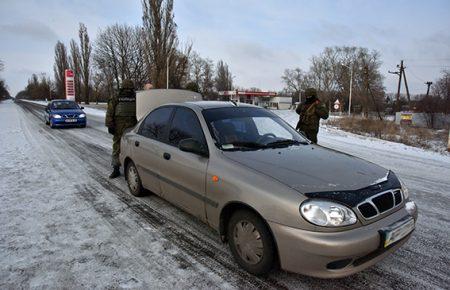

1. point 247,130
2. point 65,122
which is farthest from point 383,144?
point 65,122

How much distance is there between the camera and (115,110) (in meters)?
6.41

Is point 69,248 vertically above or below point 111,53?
below

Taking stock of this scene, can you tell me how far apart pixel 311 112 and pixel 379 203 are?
405cm

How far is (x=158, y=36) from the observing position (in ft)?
88.0

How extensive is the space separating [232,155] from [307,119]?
12.2ft

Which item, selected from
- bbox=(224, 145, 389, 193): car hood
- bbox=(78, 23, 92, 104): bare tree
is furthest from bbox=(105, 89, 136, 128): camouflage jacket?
bbox=(78, 23, 92, 104): bare tree

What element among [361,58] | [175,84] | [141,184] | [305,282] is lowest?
[305,282]

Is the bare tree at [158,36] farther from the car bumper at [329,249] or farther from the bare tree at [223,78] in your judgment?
the bare tree at [223,78]

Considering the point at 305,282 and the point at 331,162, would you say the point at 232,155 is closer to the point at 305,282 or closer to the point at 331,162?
the point at 331,162

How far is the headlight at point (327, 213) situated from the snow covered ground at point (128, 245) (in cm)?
70

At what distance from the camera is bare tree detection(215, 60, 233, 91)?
3745 inches

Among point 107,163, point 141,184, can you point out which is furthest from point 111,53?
point 141,184

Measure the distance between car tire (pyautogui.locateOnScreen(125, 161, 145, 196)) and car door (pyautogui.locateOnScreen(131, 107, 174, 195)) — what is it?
0.51ft

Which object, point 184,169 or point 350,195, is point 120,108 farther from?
point 350,195
